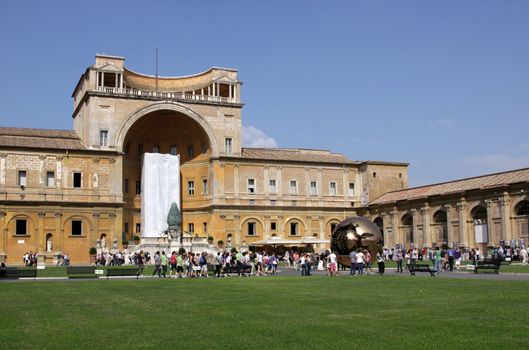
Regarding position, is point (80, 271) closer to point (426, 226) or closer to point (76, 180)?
Result: point (76, 180)

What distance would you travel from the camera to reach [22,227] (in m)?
51.9

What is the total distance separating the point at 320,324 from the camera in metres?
12.4

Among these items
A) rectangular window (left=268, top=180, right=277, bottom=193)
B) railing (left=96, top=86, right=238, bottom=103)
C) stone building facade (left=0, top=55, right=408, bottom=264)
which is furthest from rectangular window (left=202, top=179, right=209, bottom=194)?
railing (left=96, top=86, right=238, bottom=103)

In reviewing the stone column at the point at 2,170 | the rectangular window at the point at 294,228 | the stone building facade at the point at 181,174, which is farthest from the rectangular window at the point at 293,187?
the stone column at the point at 2,170

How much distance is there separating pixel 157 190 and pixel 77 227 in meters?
7.61

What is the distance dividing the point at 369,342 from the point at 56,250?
45.8 m

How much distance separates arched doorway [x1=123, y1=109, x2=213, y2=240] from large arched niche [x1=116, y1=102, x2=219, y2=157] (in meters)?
0.11

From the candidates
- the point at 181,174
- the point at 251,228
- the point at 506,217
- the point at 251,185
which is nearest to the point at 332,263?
the point at 506,217

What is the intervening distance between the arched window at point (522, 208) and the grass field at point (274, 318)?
25817 mm

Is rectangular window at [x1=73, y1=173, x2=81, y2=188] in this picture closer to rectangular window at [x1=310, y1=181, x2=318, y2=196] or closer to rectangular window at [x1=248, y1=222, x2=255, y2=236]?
rectangular window at [x1=248, y1=222, x2=255, y2=236]

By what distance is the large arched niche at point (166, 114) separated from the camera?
180 feet

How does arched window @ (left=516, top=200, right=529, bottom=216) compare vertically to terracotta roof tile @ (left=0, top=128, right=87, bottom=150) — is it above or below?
below

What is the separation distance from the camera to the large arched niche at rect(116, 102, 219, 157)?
5494 centimetres

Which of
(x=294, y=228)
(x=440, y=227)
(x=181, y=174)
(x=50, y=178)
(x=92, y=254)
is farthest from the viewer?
(x=294, y=228)
